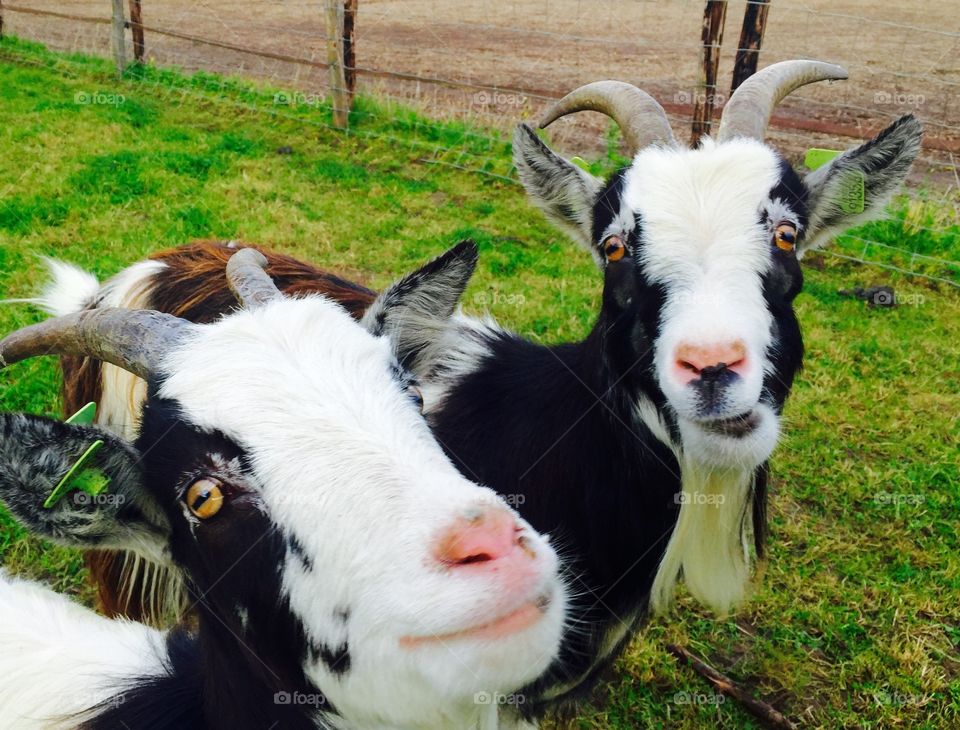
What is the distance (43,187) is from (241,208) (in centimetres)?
195

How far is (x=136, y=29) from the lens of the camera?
1130cm

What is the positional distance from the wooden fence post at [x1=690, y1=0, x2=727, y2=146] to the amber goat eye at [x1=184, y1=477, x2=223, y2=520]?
6451 mm

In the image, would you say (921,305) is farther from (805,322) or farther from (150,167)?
(150,167)

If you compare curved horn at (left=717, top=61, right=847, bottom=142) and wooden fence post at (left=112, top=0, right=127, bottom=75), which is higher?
curved horn at (left=717, top=61, right=847, bottom=142)

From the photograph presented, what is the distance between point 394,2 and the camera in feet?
63.0

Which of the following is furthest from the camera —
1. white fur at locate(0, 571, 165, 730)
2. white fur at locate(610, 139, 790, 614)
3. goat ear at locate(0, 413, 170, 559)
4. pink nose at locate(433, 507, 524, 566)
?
white fur at locate(610, 139, 790, 614)

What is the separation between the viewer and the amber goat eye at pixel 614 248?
9.24 ft

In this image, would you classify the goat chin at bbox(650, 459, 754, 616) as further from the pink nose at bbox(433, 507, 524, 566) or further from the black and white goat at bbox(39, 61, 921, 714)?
the pink nose at bbox(433, 507, 524, 566)

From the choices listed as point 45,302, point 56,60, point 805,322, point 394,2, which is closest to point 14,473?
point 45,302

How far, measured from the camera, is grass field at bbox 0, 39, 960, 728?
Answer: 358 centimetres

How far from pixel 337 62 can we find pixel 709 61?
4234mm

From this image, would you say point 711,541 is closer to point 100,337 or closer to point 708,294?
point 708,294

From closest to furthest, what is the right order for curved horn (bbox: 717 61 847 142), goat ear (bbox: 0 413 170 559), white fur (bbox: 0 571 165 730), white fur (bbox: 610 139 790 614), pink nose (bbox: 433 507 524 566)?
pink nose (bbox: 433 507 524 566) < goat ear (bbox: 0 413 170 559) < white fur (bbox: 0 571 165 730) < white fur (bbox: 610 139 790 614) < curved horn (bbox: 717 61 847 142)

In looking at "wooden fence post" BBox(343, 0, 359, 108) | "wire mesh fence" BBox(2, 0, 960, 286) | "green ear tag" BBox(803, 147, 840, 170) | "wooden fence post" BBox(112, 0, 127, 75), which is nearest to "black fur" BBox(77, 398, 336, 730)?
"green ear tag" BBox(803, 147, 840, 170)
